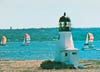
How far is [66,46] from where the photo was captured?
61.8 metres

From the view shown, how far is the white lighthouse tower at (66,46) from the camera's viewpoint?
6094 cm

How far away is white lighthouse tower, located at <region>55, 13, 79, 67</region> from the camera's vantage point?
60.9 m

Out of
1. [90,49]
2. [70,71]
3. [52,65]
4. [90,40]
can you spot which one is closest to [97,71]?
[70,71]
